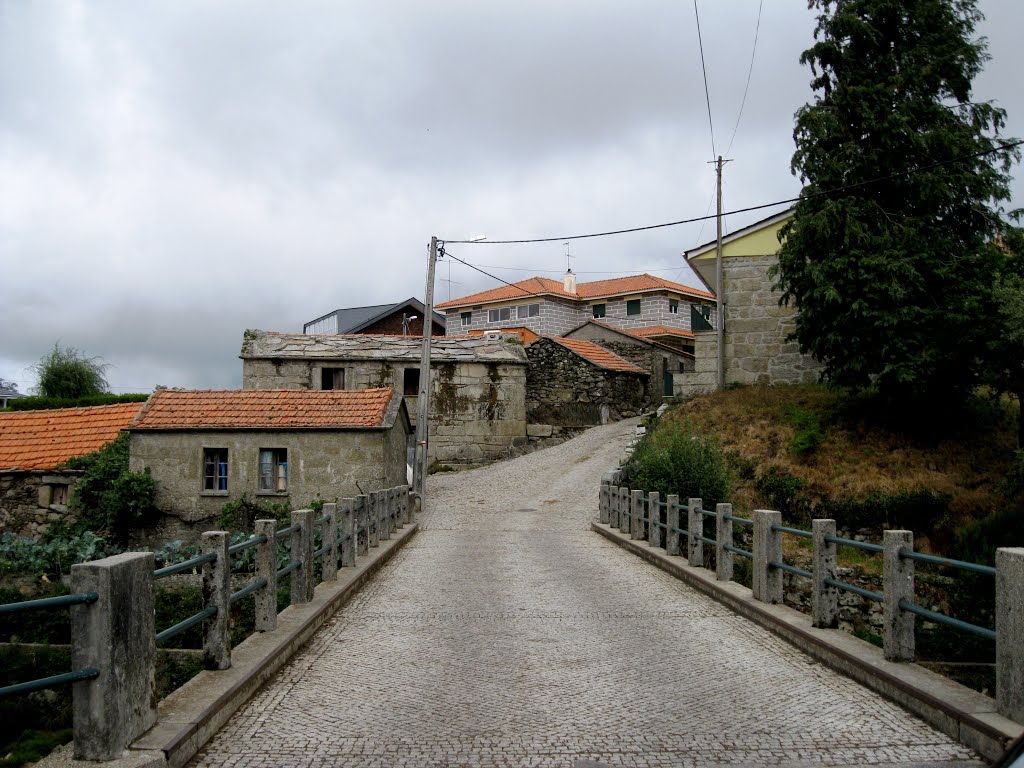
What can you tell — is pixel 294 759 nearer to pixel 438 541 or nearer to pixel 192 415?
pixel 438 541

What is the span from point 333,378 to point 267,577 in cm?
2717

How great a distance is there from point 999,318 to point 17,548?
22.1 metres

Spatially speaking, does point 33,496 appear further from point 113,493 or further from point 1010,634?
point 1010,634

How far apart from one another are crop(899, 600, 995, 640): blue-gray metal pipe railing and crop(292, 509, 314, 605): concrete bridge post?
17.6 feet

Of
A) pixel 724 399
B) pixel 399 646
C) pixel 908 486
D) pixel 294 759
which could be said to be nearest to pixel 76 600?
pixel 294 759

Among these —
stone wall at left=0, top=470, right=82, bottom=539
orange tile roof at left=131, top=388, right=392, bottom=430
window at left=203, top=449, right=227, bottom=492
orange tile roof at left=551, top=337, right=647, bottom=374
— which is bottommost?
stone wall at left=0, top=470, right=82, bottom=539

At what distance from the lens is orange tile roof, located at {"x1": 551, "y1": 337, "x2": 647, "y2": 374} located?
120 feet

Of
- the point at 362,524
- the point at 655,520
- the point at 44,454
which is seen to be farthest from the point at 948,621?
the point at 44,454

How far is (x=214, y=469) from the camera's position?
897 inches

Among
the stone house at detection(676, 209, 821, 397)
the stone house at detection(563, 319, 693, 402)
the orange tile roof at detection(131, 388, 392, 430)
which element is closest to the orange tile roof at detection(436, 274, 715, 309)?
the stone house at detection(563, 319, 693, 402)

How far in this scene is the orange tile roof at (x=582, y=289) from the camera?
2106 inches

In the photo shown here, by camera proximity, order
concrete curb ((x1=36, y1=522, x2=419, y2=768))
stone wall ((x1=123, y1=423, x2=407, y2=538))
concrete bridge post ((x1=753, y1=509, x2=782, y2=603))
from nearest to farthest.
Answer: concrete curb ((x1=36, y1=522, x2=419, y2=768)), concrete bridge post ((x1=753, y1=509, x2=782, y2=603)), stone wall ((x1=123, y1=423, x2=407, y2=538))

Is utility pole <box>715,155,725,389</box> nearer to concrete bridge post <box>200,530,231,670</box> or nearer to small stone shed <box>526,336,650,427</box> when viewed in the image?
small stone shed <box>526,336,650,427</box>

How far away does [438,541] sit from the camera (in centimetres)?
1744
